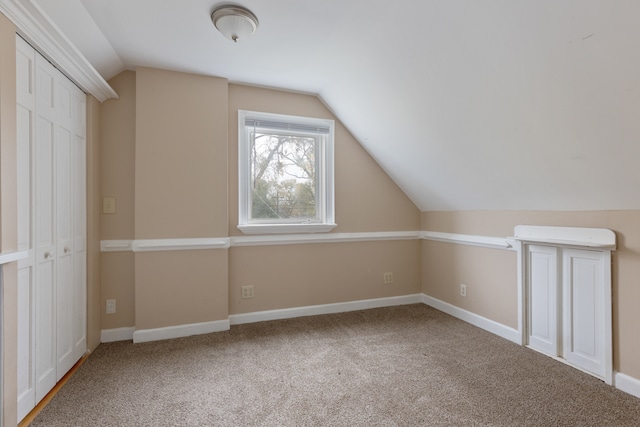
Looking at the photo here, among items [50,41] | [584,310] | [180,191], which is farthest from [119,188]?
[584,310]

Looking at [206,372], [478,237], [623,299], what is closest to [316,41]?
[478,237]

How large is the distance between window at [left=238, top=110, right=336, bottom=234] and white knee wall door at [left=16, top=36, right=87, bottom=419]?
4.11 ft

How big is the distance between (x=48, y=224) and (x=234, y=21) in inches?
66.2

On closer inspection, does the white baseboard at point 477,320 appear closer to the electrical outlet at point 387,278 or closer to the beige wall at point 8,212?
the electrical outlet at point 387,278

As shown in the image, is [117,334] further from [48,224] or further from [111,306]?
[48,224]

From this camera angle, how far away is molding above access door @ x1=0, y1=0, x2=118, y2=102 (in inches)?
55.1

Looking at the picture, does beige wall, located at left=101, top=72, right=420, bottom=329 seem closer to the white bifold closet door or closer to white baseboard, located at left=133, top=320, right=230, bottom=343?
white baseboard, located at left=133, top=320, right=230, bottom=343

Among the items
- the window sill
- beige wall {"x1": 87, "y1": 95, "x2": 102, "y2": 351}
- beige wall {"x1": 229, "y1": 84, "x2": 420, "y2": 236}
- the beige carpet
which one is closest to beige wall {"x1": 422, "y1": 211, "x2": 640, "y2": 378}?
the beige carpet

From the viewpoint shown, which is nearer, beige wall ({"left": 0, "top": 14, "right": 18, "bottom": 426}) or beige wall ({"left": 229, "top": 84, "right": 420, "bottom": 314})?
beige wall ({"left": 0, "top": 14, "right": 18, "bottom": 426})

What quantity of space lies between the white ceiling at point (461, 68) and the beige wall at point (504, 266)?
0.34ft

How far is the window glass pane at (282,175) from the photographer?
121 inches

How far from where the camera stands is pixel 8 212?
1421 millimetres

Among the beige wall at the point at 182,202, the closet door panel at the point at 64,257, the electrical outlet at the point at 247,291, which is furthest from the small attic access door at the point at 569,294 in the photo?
the closet door panel at the point at 64,257

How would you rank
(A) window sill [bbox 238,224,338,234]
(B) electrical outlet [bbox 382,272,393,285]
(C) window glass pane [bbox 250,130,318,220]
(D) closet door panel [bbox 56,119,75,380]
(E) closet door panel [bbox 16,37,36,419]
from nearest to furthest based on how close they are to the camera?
1. (E) closet door panel [bbox 16,37,36,419]
2. (D) closet door panel [bbox 56,119,75,380]
3. (A) window sill [bbox 238,224,338,234]
4. (C) window glass pane [bbox 250,130,318,220]
5. (B) electrical outlet [bbox 382,272,393,285]
